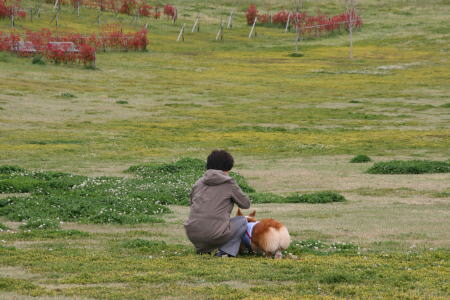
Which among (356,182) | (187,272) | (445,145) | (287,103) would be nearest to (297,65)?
(287,103)

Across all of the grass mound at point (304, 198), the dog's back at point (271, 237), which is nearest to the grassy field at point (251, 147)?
the dog's back at point (271, 237)

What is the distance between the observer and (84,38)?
72.5 metres

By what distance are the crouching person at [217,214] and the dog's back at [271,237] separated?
34 cm

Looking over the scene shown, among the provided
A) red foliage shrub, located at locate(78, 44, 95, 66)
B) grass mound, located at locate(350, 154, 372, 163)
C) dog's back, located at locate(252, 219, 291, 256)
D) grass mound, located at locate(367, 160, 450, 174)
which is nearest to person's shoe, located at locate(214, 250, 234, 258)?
dog's back, located at locate(252, 219, 291, 256)

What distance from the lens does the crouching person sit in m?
11.0

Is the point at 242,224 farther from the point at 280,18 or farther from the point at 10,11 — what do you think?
the point at 280,18

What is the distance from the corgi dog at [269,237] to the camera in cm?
1075

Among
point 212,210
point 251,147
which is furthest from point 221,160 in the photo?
point 251,147

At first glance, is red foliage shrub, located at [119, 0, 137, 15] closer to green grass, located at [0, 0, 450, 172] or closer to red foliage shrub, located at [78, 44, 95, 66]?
green grass, located at [0, 0, 450, 172]

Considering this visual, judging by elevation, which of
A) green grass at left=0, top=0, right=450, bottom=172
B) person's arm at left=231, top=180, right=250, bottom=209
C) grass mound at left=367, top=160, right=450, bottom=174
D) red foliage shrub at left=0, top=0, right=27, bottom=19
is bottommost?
green grass at left=0, top=0, right=450, bottom=172

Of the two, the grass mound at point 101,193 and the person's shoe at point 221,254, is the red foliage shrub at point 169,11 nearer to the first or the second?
the grass mound at point 101,193

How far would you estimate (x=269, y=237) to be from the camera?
10773mm

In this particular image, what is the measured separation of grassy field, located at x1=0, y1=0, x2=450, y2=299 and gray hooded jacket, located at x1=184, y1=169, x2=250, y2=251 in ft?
1.11

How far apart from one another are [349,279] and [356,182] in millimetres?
11831
